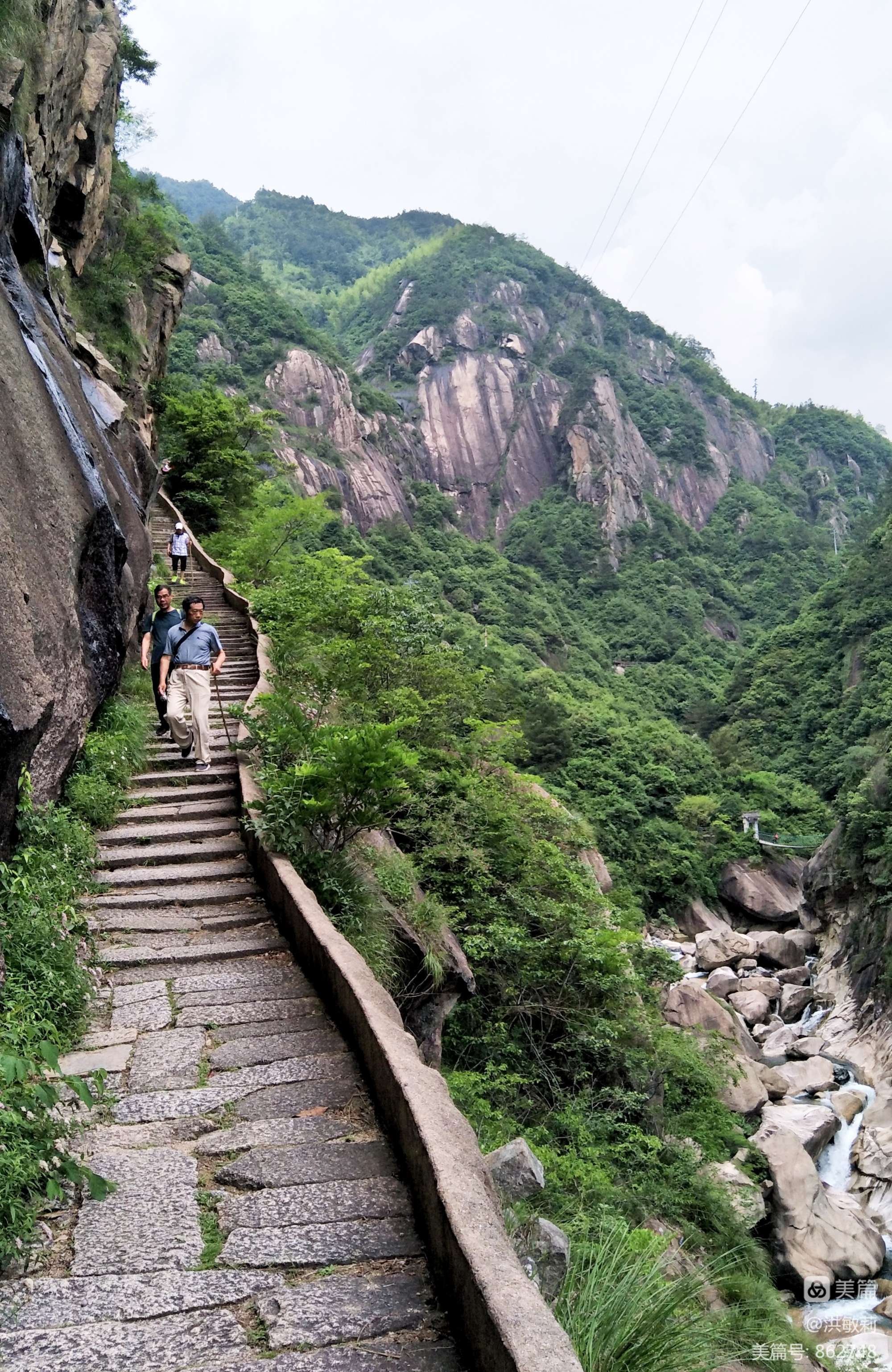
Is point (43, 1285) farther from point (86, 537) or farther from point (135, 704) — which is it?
point (135, 704)

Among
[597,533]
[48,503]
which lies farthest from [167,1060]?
[597,533]

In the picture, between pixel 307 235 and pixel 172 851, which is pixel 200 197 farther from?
pixel 172 851

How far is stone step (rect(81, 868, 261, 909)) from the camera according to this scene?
6.08 m

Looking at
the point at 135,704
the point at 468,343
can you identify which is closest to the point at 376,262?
the point at 468,343

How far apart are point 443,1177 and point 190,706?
20.8ft

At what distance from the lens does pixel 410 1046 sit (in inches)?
159

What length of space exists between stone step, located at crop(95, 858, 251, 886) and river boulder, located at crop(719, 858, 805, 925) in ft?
104

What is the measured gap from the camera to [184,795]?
26.5 feet

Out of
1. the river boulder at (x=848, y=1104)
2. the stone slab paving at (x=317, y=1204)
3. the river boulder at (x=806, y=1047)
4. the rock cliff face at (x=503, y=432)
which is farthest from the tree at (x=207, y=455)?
the rock cliff face at (x=503, y=432)

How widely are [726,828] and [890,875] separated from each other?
1359 centimetres

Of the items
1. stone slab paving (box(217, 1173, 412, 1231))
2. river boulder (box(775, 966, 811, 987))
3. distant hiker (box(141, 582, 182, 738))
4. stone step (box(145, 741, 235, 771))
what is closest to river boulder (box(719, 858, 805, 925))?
river boulder (box(775, 966, 811, 987))

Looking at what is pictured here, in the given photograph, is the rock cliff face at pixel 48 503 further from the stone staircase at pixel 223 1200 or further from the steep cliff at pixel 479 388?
the steep cliff at pixel 479 388

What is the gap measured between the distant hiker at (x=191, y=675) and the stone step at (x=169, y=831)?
1.12 metres

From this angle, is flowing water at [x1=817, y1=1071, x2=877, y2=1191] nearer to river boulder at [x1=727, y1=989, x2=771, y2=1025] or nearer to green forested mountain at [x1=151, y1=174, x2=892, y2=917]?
river boulder at [x1=727, y1=989, x2=771, y2=1025]
